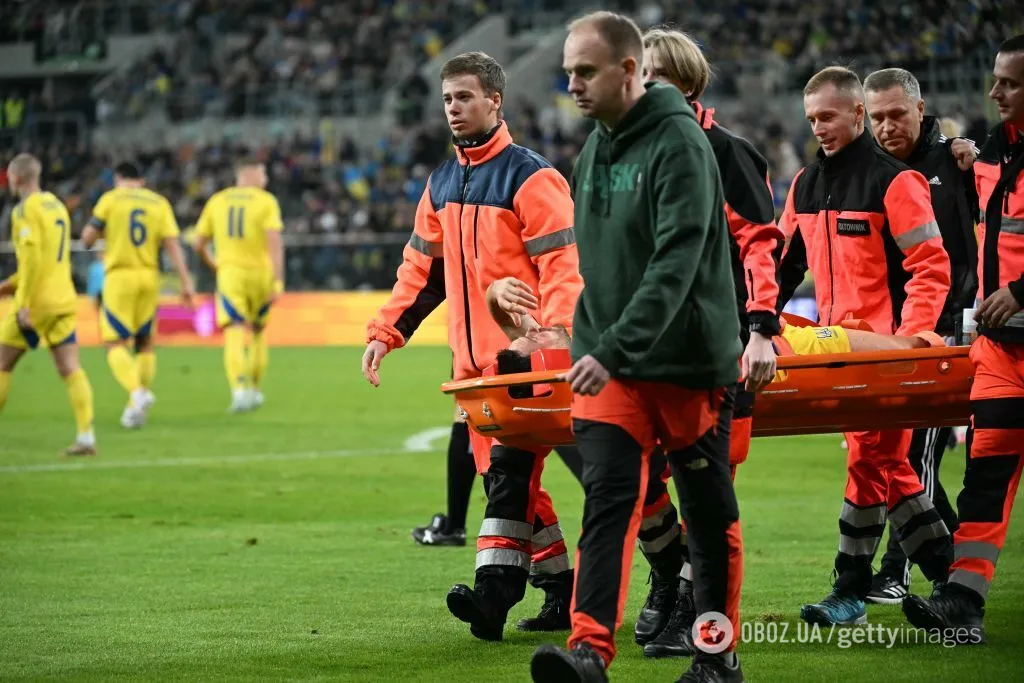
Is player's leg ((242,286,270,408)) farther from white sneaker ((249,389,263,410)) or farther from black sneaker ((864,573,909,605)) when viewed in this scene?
black sneaker ((864,573,909,605))

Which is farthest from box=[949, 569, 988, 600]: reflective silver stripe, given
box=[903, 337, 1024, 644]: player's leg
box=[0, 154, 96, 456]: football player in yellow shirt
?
box=[0, 154, 96, 456]: football player in yellow shirt

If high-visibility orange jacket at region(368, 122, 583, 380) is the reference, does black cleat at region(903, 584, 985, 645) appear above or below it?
below

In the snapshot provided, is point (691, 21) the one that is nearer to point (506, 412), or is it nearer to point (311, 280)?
point (311, 280)

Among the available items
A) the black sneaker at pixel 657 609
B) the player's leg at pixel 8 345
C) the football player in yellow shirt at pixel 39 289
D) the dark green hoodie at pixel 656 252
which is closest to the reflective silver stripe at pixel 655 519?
the black sneaker at pixel 657 609

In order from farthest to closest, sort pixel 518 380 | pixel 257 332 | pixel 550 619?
pixel 257 332, pixel 550 619, pixel 518 380

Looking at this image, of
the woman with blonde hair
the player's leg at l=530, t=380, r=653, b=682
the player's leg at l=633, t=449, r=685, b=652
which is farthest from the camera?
the player's leg at l=633, t=449, r=685, b=652

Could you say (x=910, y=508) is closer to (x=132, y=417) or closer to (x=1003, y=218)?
(x=1003, y=218)

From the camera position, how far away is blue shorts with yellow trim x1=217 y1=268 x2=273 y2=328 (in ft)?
56.3

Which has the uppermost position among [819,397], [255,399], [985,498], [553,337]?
[553,337]

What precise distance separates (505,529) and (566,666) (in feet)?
5.45

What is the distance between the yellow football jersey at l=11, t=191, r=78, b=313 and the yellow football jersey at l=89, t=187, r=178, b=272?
8.53ft

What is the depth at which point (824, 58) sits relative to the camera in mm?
32438

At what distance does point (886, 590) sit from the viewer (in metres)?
7.03

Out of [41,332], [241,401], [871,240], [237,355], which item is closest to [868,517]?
[871,240]
